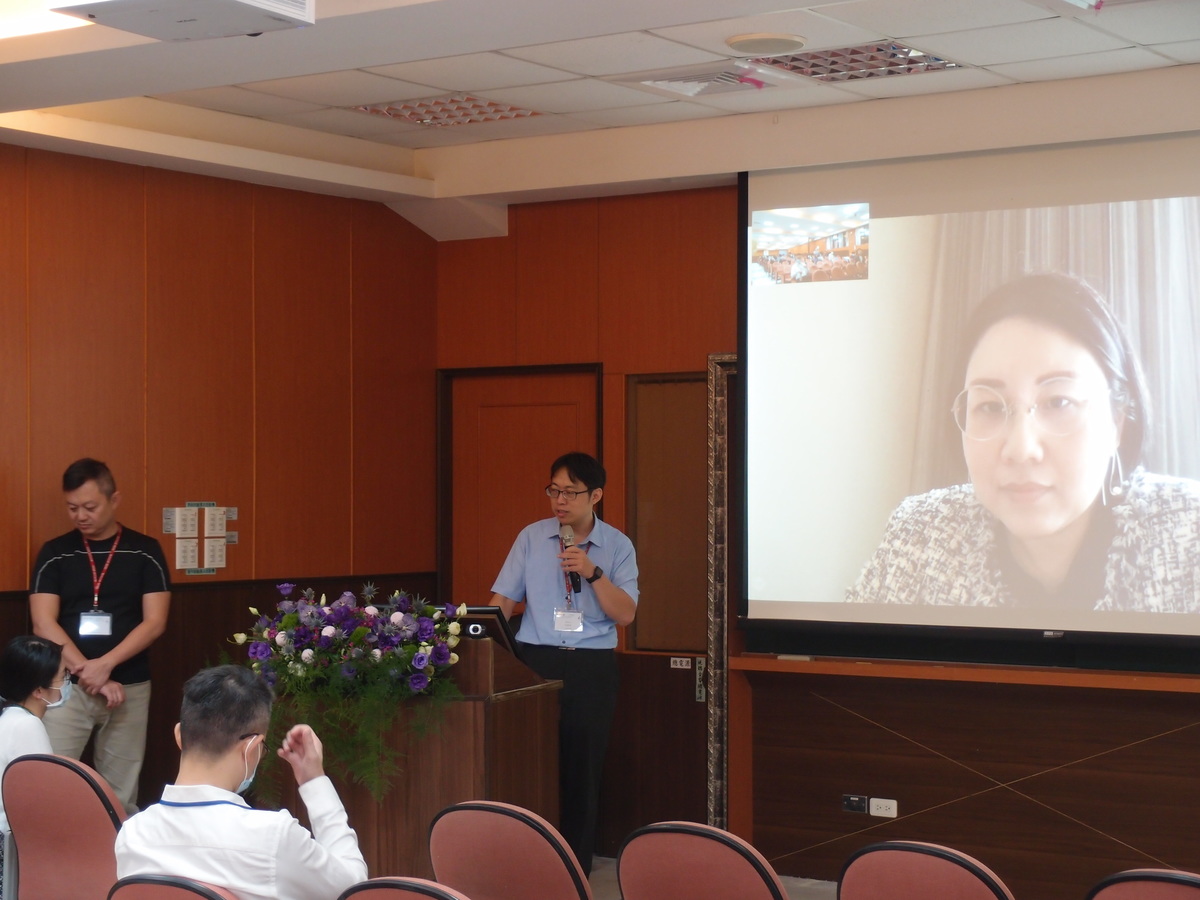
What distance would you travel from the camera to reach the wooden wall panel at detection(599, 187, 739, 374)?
654 cm

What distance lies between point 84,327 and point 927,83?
11.9ft

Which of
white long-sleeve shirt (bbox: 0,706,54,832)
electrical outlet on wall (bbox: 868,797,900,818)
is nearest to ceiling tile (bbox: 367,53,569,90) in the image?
white long-sleeve shirt (bbox: 0,706,54,832)

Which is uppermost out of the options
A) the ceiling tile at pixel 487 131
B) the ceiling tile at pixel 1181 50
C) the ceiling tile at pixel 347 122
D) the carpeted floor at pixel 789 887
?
the ceiling tile at pixel 487 131

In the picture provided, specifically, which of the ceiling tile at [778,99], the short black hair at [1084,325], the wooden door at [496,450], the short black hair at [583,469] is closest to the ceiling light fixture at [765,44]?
the ceiling tile at [778,99]

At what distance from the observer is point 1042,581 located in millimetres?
5621

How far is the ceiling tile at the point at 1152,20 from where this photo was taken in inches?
183

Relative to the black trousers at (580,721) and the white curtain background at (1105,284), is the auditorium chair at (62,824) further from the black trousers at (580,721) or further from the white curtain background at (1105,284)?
the white curtain background at (1105,284)

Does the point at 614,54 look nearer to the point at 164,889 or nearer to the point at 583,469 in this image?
the point at 583,469

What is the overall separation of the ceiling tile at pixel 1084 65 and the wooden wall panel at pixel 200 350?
3430mm

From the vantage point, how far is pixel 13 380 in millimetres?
5559

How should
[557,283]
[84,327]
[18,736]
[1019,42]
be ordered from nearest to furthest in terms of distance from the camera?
[18,736]
[1019,42]
[84,327]
[557,283]

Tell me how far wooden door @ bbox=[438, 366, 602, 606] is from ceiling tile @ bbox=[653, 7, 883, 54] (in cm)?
222

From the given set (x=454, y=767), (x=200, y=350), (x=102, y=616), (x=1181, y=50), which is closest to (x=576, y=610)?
(x=454, y=767)

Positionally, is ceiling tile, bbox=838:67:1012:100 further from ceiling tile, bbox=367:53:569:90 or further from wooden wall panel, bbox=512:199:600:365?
wooden wall panel, bbox=512:199:600:365
